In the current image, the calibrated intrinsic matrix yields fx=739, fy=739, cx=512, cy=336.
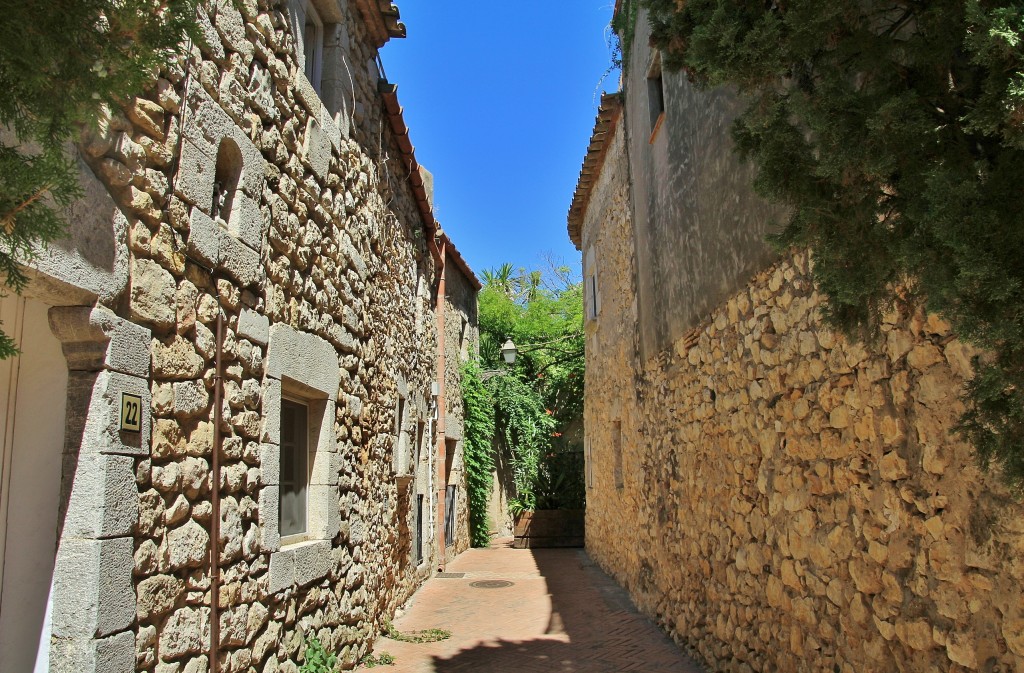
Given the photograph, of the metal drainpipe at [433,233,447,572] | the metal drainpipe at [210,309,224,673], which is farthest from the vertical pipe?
the metal drainpipe at [210,309,224,673]

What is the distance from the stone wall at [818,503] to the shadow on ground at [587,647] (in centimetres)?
24

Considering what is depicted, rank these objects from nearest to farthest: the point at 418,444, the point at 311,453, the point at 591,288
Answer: the point at 311,453 < the point at 418,444 < the point at 591,288

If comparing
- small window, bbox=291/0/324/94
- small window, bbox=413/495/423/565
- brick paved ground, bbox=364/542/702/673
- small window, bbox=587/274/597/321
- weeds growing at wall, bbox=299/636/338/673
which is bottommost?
brick paved ground, bbox=364/542/702/673

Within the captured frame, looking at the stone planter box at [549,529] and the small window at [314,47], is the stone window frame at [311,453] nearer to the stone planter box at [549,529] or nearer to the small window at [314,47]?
the small window at [314,47]

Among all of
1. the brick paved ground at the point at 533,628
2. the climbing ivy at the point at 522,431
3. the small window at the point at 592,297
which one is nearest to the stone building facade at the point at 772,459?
the brick paved ground at the point at 533,628

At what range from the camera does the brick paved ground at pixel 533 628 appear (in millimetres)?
5945

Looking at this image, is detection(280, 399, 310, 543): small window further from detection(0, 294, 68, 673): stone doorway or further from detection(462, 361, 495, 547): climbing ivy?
detection(462, 361, 495, 547): climbing ivy

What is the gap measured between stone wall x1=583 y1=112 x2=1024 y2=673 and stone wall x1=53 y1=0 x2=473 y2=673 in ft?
9.03

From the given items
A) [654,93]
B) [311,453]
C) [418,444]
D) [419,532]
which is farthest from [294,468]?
[654,93]

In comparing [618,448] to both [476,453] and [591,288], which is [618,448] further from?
[476,453]

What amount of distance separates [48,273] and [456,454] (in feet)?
37.9

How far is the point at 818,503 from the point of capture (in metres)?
3.81

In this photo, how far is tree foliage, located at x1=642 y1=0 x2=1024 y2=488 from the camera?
67.7 inches

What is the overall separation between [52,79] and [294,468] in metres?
3.81
